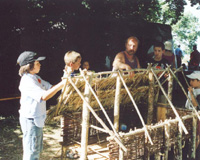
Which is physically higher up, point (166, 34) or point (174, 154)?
point (166, 34)

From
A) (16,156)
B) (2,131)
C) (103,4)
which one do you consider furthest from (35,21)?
(16,156)

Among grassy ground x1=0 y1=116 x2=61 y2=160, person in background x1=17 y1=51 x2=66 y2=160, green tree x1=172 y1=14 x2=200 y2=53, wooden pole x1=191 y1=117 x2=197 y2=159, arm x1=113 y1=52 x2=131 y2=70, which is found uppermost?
green tree x1=172 y1=14 x2=200 y2=53

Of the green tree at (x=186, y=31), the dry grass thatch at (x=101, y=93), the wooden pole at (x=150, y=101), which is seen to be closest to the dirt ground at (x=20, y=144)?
the dry grass thatch at (x=101, y=93)

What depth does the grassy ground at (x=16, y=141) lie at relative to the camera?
512 cm

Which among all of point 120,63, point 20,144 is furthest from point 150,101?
point 20,144

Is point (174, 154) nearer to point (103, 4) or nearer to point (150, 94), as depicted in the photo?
point (150, 94)

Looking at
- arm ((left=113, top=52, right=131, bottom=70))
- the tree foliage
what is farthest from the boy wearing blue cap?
the tree foliage

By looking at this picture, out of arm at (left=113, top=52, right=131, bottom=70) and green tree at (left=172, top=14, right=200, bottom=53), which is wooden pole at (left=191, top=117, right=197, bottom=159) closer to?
arm at (left=113, top=52, right=131, bottom=70)

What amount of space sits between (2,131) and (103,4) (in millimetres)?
5727

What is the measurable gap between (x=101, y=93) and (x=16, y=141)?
3.27 meters

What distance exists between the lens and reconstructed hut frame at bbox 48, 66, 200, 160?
3174mm

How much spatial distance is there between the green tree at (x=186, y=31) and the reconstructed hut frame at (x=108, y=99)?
62589 millimetres

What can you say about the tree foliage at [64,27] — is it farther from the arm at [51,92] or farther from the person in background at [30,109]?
the arm at [51,92]

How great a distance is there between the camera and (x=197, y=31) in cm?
6519
